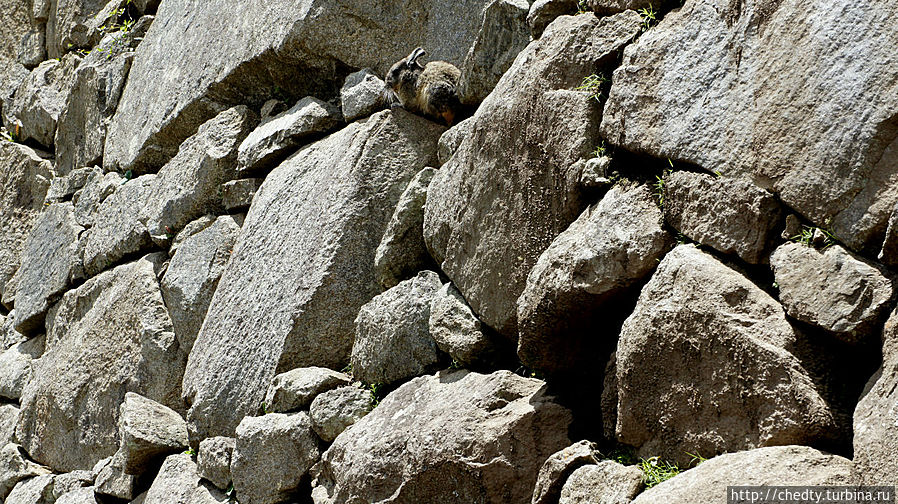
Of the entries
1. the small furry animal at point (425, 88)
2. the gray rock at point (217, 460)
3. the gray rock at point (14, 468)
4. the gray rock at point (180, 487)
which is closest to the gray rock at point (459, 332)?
the small furry animal at point (425, 88)

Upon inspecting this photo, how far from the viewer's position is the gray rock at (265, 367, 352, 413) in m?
3.83

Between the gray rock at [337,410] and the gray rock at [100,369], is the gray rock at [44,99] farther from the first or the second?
the gray rock at [337,410]

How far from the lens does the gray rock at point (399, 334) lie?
361 centimetres

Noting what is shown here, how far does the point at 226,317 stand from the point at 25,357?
8.73ft

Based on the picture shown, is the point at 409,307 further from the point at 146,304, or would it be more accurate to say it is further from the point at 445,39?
the point at 146,304

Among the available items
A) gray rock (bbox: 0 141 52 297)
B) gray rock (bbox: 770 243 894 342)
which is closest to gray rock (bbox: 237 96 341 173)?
gray rock (bbox: 770 243 894 342)

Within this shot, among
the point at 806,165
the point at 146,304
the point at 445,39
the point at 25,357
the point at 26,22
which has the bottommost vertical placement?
the point at 25,357

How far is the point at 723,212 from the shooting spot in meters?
2.54

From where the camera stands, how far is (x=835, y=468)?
7.01ft

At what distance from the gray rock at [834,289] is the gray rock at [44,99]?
6064 mm

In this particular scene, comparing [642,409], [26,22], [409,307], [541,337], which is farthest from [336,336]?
[26,22]

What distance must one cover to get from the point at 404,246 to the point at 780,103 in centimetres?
178

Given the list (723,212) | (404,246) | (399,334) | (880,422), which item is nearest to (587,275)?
(723,212)

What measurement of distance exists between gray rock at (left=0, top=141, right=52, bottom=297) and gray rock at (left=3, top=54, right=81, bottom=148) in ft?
0.57
